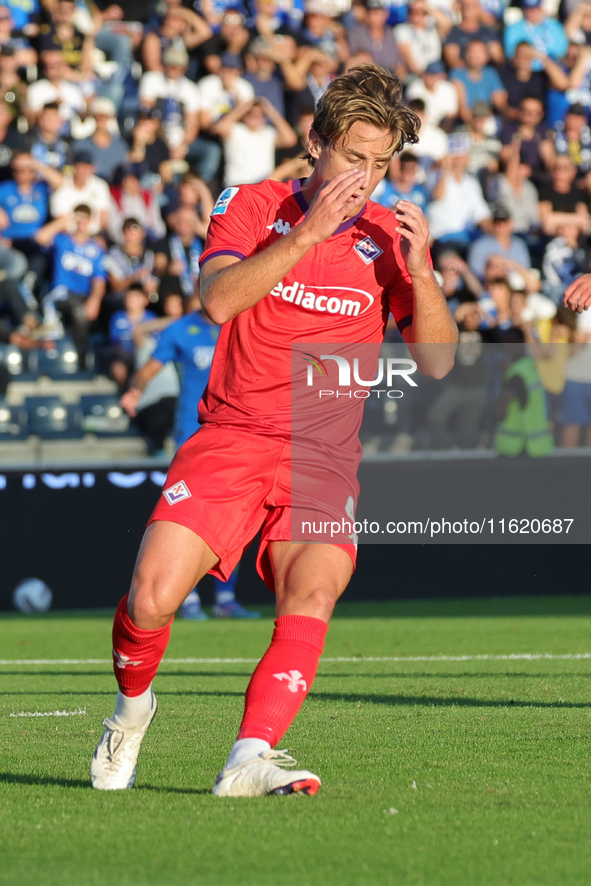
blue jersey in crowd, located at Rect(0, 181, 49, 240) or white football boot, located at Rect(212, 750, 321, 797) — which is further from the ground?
white football boot, located at Rect(212, 750, 321, 797)

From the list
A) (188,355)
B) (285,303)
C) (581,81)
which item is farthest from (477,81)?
(285,303)

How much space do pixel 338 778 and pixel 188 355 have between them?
683 centimetres

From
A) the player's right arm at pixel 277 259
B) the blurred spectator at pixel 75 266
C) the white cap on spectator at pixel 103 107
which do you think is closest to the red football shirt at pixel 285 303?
the player's right arm at pixel 277 259

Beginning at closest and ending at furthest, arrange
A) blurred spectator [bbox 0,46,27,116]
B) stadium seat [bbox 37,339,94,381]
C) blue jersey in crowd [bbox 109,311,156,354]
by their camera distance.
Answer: stadium seat [bbox 37,339,94,381]
blue jersey in crowd [bbox 109,311,156,354]
blurred spectator [bbox 0,46,27,116]

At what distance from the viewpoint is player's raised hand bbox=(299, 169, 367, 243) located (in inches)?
149

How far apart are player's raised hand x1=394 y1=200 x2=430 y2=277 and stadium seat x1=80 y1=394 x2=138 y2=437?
816 centimetres

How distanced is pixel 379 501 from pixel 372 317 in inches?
276

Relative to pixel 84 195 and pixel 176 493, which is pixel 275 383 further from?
pixel 84 195

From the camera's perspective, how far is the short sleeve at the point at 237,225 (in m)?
4.18

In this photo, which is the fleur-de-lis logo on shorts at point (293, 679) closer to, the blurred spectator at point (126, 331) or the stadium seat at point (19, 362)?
the stadium seat at point (19, 362)

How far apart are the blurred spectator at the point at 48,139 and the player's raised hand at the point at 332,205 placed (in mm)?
11507

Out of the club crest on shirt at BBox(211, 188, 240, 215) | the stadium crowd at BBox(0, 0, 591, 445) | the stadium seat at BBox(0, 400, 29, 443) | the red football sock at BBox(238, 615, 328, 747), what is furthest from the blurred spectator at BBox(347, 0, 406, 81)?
the red football sock at BBox(238, 615, 328, 747)

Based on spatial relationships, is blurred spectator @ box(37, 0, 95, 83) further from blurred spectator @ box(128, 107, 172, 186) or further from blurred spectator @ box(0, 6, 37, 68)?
blurred spectator @ box(128, 107, 172, 186)

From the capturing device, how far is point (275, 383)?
421cm
